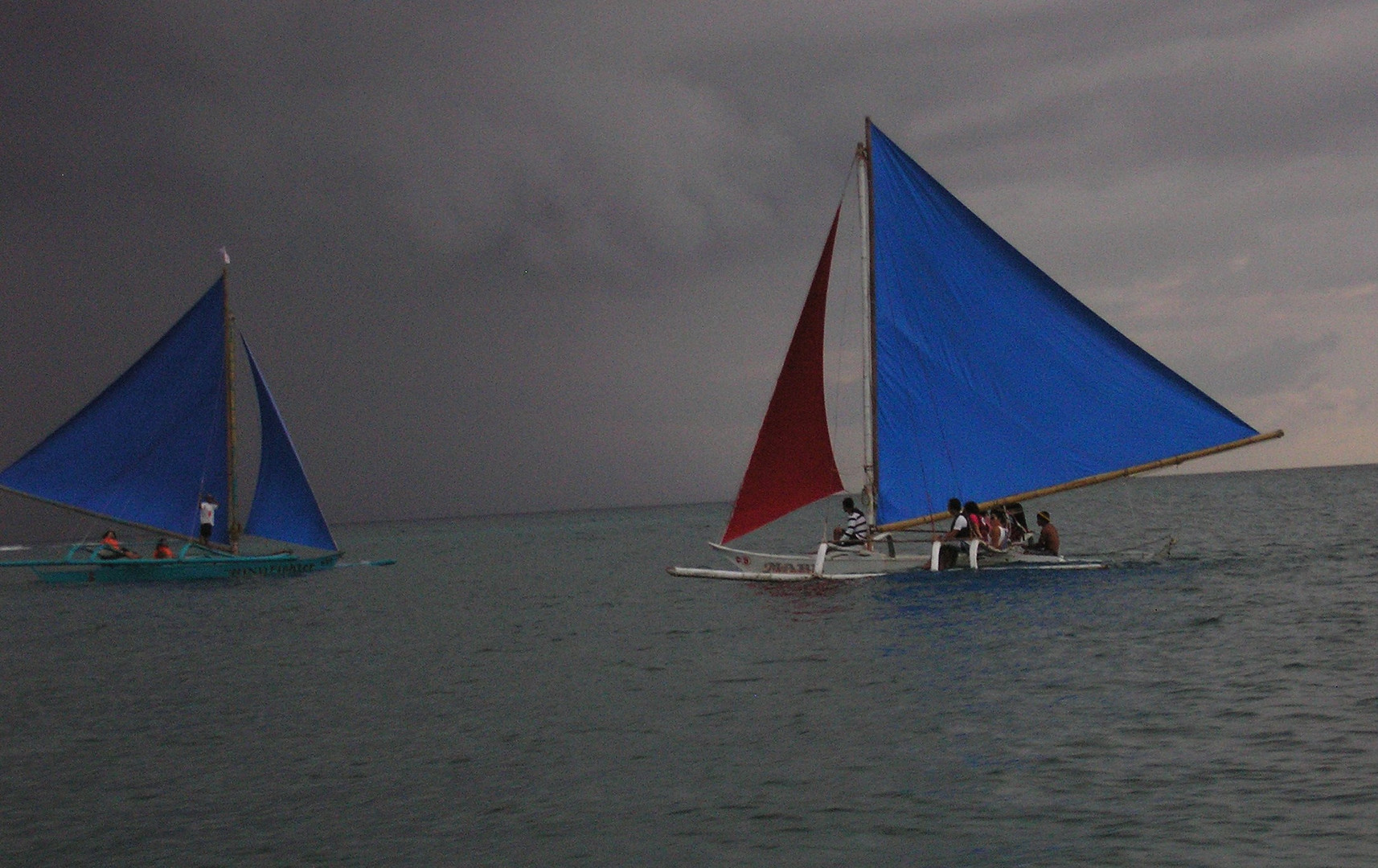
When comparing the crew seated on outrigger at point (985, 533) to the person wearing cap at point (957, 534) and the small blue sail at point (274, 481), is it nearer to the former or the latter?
the person wearing cap at point (957, 534)

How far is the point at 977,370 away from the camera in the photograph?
32281 millimetres

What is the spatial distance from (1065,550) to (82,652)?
3941 cm

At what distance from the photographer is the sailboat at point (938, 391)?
1232 inches

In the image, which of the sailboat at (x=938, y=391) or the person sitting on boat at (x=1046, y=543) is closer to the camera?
the sailboat at (x=938, y=391)

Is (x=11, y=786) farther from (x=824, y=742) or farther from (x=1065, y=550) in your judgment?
(x=1065, y=550)

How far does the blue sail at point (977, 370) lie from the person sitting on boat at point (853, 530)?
0.61 metres

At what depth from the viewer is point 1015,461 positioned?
31859mm

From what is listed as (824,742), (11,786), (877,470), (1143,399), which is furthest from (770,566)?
(11,786)

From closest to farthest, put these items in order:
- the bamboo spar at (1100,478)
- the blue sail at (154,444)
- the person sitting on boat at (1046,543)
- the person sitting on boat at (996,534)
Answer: the bamboo spar at (1100,478)
the person sitting on boat at (996,534)
the person sitting on boat at (1046,543)
the blue sail at (154,444)

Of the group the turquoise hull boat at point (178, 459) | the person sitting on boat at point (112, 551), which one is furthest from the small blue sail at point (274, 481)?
the person sitting on boat at point (112, 551)

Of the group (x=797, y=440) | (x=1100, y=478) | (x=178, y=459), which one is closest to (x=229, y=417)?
(x=178, y=459)

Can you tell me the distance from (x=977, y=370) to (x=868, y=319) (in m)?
3.12

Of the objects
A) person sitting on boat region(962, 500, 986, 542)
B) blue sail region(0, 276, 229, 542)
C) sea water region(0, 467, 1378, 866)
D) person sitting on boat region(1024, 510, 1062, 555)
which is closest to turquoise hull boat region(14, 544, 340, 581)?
blue sail region(0, 276, 229, 542)

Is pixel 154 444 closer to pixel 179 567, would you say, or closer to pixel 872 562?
pixel 179 567
